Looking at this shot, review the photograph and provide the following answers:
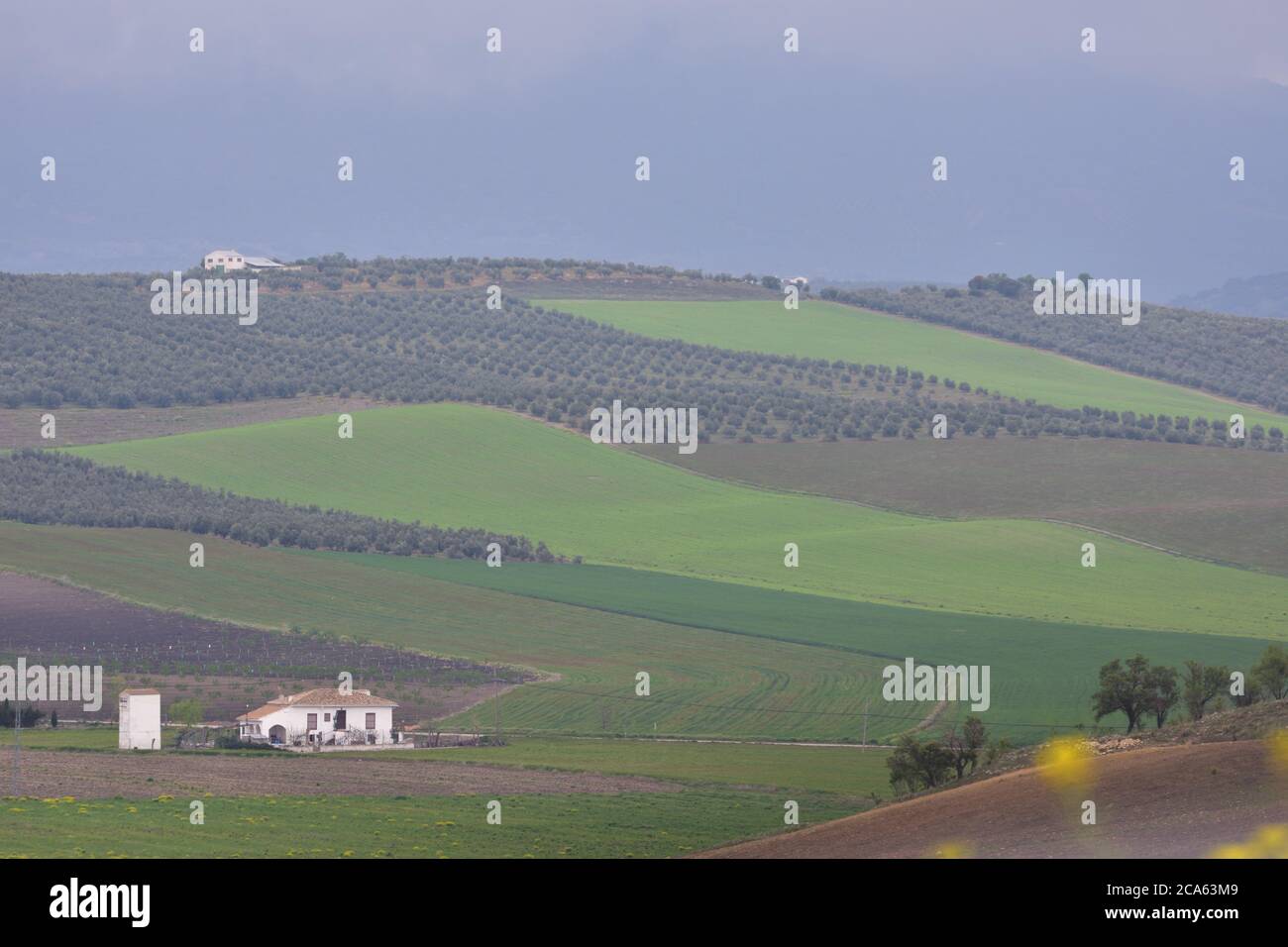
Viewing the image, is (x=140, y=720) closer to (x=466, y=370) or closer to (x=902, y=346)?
(x=466, y=370)

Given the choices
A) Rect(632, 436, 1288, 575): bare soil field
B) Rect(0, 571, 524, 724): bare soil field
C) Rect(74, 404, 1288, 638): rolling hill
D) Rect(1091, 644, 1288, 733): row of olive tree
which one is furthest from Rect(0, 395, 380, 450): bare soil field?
Rect(1091, 644, 1288, 733): row of olive tree

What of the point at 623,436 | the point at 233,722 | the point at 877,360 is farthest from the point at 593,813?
the point at 877,360

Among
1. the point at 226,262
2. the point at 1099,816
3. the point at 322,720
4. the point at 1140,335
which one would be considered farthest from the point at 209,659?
the point at 226,262

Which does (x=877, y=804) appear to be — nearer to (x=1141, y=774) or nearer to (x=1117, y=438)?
(x=1141, y=774)

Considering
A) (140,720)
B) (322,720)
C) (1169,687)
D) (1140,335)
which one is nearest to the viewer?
(1169,687)

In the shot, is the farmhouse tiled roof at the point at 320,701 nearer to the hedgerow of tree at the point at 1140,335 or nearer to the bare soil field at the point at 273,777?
the bare soil field at the point at 273,777
